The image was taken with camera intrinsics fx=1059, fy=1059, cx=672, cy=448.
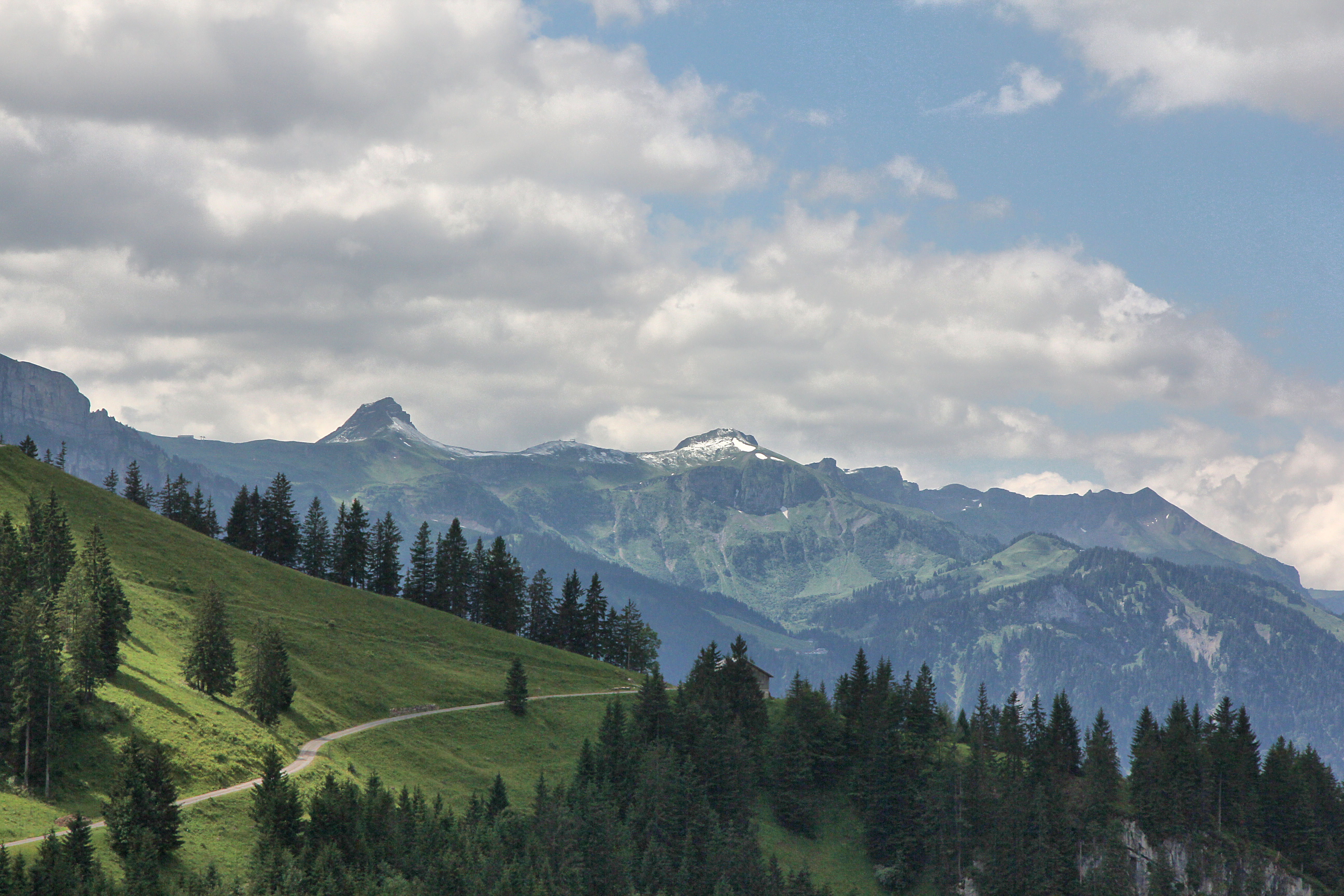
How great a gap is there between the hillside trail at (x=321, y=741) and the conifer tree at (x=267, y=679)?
457 cm

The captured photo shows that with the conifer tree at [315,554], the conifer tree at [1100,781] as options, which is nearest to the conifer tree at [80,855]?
the conifer tree at [315,554]

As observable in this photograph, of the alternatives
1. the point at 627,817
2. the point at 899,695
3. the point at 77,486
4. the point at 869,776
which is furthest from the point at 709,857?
the point at 77,486

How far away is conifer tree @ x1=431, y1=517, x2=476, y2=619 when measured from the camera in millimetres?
177750

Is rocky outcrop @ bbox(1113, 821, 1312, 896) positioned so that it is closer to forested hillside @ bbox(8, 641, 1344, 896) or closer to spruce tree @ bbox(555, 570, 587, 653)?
forested hillside @ bbox(8, 641, 1344, 896)

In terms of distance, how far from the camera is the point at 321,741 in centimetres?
9900

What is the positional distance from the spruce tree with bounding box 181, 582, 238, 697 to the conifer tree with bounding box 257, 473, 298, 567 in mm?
77780

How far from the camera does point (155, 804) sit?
69250 millimetres

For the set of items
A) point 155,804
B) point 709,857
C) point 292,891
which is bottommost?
point 709,857

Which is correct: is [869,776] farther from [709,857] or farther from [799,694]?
[709,857]

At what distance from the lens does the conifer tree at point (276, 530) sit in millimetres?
174875

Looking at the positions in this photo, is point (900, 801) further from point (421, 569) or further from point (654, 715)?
point (421, 569)

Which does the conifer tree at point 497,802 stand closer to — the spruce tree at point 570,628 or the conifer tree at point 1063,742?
the spruce tree at point 570,628

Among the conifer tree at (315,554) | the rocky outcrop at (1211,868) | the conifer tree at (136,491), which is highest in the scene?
the conifer tree at (136,491)

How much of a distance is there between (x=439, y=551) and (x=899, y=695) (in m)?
80.4
